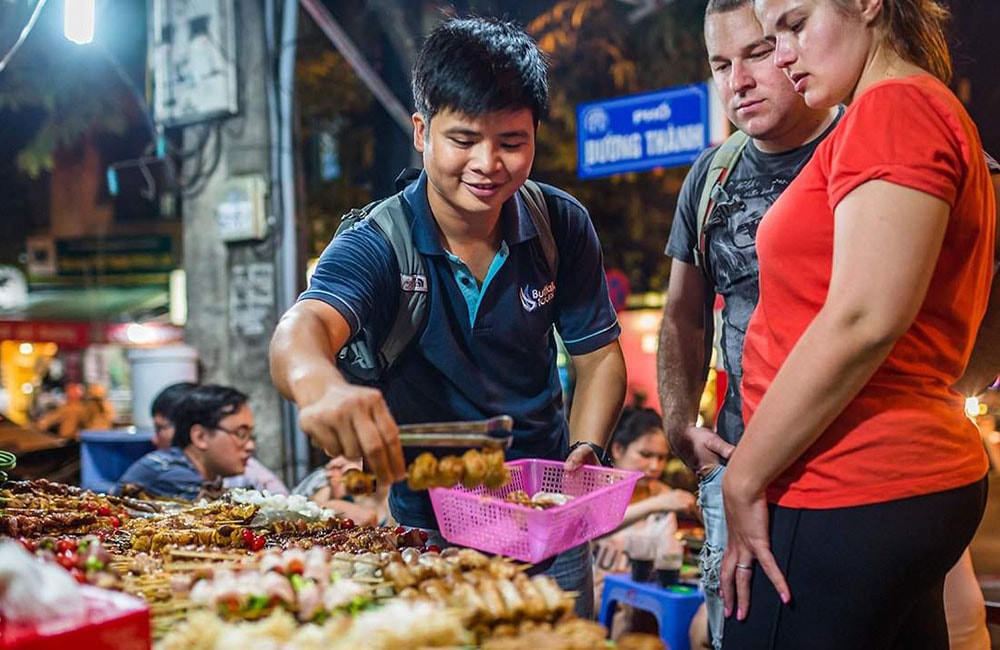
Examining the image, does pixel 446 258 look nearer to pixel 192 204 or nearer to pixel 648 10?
pixel 192 204

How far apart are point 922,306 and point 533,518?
1.05 metres

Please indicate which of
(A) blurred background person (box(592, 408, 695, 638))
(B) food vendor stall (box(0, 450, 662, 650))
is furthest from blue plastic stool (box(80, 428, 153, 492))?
(B) food vendor stall (box(0, 450, 662, 650))

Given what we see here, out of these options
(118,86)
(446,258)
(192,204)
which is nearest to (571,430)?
(446,258)

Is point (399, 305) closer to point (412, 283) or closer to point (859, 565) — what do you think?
point (412, 283)

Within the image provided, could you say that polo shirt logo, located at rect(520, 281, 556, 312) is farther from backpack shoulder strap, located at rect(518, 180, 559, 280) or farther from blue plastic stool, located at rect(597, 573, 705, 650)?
blue plastic stool, located at rect(597, 573, 705, 650)

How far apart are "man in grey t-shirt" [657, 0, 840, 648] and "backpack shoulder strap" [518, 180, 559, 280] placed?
0.47 metres

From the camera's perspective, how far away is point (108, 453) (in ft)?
24.5

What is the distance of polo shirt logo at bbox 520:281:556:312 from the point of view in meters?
3.27

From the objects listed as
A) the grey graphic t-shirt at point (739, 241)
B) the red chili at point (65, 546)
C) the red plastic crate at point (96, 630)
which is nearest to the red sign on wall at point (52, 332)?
the red chili at point (65, 546)

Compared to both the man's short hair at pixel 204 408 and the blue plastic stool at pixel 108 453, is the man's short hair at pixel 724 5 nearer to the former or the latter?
the man's short hair at pixel 204 408

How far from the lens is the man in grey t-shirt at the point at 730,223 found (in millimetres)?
3051

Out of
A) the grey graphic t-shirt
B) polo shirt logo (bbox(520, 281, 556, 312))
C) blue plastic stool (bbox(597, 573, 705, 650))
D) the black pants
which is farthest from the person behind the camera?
blue plastic stool (bbox(597, 573, 705, 650))

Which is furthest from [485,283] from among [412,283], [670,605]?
[670,605]

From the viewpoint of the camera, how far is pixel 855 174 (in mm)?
→ 2055
